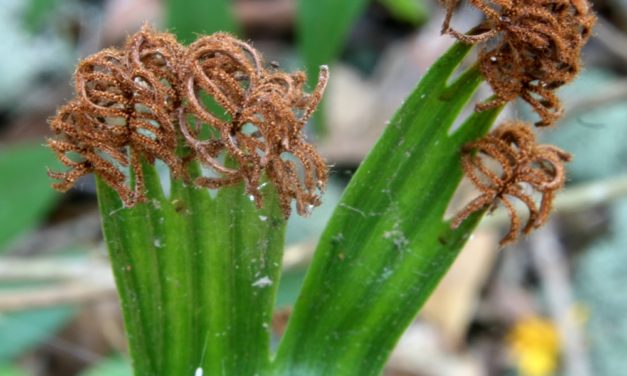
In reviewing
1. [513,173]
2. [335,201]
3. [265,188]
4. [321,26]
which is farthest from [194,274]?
[335,201]

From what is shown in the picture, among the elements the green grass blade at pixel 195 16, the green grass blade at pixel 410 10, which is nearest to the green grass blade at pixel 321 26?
the green grass blade at pixel 195 16

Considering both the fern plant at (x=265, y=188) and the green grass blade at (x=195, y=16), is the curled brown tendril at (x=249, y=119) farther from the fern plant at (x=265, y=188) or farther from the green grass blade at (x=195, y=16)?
the green grass blade at (x=195, y=16)

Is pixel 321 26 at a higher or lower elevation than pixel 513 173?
higher

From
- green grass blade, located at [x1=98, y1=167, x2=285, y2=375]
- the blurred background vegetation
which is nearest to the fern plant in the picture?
green grass blade, located at [x1=98, y1=167, x2=285, y2=375]

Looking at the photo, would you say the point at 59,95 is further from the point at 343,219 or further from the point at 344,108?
the point at 343,219

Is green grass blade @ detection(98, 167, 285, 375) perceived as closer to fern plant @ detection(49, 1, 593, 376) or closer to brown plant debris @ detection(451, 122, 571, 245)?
fern plant @ detection(49, 1, 593, 376)

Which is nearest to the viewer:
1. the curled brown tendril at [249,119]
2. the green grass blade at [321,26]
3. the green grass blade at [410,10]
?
the curled brown tendril at [249,119]

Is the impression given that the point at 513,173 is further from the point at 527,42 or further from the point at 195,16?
the point at 195,16
